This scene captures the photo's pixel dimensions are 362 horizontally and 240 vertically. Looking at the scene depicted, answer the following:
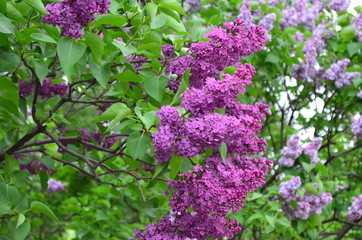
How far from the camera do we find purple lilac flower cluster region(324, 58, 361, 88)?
454 centimetres

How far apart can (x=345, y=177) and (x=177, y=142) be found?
176 inches

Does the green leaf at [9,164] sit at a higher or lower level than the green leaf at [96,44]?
lower

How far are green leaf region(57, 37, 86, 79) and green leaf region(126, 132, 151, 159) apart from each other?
1.05 ft

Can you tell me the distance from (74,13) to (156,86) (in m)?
0.43

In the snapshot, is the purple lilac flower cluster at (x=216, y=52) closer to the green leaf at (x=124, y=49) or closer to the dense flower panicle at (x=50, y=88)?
the green leaf at (x=124, y=49)

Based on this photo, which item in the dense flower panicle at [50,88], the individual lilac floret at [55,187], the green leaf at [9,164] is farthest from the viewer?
the individual lilac floret at [55,187]

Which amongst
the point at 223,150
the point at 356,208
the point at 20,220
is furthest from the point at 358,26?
the point at 20,220

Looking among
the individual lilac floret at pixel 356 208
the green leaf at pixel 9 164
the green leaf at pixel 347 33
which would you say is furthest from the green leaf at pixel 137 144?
the green leaf at pixel 347 33

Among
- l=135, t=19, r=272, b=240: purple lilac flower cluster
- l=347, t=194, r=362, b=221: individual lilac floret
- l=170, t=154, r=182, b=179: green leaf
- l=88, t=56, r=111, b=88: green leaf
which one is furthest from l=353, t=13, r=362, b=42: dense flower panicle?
l=170, t=154, r=182, b=179: green leaf

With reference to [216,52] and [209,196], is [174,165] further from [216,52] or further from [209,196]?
[216,52]

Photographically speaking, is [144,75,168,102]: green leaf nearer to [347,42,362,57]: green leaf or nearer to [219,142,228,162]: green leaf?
[219,142,228,162]: green leaf

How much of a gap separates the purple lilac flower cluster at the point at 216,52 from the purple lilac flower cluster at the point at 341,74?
2562 mm

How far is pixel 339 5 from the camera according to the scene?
526 centimetres

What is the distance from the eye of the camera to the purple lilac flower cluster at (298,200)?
3.85 metres
